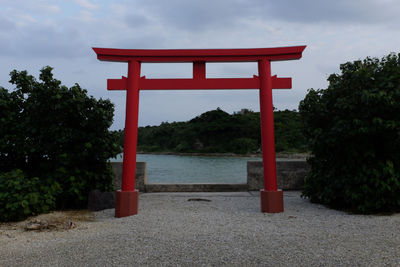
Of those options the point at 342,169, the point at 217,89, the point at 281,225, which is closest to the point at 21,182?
the point at 217,89

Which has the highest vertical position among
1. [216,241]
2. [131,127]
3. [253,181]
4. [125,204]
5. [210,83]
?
[210,83]

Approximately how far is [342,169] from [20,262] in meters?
4.85

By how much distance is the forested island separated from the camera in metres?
41.8

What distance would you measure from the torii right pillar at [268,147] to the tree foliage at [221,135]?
3429cm

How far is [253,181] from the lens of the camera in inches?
312

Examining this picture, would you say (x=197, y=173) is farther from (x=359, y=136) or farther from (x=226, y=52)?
(x=359, y=136)

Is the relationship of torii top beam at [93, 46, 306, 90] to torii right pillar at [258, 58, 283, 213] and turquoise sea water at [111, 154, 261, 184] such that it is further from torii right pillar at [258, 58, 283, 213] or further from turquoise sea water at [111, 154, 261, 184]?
turquoise sea water at [111, 154, 261, 184]

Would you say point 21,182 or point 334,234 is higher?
point 21,182

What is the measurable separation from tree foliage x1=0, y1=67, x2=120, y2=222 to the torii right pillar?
2812 millimetres

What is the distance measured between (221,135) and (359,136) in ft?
138

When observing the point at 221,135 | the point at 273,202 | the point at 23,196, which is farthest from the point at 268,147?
the point at 221,135

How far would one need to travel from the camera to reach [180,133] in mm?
50344

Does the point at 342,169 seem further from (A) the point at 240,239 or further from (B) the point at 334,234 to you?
(A) the point at 240,239

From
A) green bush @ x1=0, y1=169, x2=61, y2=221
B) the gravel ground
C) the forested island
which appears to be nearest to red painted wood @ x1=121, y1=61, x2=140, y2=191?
the gravel ground
